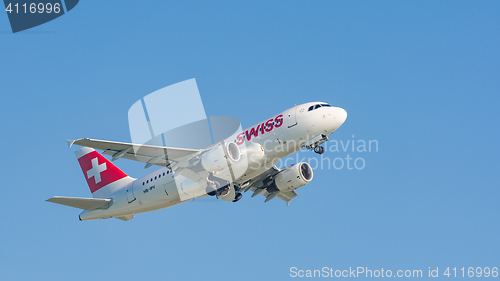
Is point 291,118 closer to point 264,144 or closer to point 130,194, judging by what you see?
point 264,144

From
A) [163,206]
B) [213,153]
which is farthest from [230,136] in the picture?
[163,206]

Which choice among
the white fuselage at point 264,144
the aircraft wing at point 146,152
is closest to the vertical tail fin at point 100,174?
the white fuselage at point 264,144

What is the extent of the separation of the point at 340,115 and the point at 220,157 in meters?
7.96

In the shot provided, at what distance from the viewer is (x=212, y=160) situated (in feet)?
106

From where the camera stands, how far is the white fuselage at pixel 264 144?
108ft

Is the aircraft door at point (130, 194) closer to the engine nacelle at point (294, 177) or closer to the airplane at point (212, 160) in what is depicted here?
the airplane at point (212, 160)

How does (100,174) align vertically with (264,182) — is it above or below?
above

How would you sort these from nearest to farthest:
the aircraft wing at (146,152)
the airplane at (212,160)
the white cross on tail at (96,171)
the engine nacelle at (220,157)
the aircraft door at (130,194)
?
the aircraft wing at (146,152) < the engine nacelle at (220,157) < the airplane at (212,160) < the aircraft door at (130,194) < the white cross on tail at (96,171)

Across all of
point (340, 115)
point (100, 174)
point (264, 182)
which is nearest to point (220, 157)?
point (340, 115)

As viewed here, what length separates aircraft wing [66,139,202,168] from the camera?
31.3 m

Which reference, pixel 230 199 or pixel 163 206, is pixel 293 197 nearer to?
pixel 230 199

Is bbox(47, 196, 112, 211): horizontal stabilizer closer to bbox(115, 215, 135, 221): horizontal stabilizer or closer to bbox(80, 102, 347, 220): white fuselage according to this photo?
bbox(80, 102, 347, 220): white fuselage

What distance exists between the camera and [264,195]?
41094 mm

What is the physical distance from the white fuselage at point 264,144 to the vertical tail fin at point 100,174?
9.59 ft
